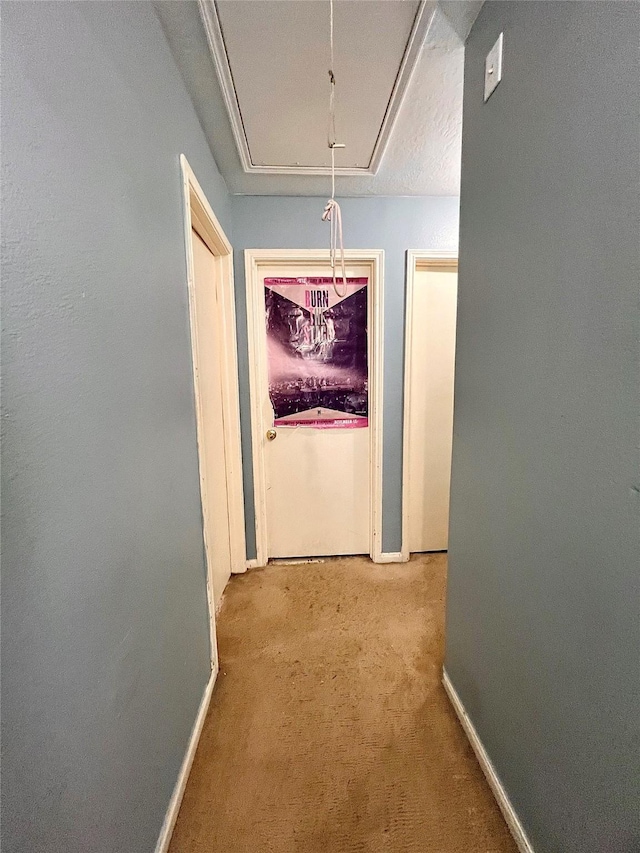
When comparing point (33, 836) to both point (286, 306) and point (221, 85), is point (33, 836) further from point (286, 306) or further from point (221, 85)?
point (286, 306)

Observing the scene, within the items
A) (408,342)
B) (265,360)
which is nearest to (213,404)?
(265,360)

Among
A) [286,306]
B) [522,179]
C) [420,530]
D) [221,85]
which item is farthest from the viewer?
[420,530]

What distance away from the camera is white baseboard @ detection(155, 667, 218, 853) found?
935mm

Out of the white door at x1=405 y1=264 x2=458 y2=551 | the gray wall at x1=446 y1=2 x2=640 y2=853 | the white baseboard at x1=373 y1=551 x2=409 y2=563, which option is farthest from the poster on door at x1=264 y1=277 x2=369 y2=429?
the gray wall at x1=446 y1=2 x2=640 y2=853

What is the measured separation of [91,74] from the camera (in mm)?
688

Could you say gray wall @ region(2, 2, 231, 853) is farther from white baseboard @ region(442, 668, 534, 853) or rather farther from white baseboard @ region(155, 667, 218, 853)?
white baseboard @ region(442, 668, 534, 853)

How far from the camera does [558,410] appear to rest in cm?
76

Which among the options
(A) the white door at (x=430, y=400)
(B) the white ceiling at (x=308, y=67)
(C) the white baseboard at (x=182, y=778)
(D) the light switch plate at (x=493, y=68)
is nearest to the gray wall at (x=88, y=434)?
(C) the white baseboard at (x=182, y=778)

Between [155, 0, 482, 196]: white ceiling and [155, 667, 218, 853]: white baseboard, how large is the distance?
216 centimetres

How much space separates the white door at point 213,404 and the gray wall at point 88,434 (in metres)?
0.56

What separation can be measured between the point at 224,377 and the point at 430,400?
128cm

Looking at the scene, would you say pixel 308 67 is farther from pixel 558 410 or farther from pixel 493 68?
pixel 558 410

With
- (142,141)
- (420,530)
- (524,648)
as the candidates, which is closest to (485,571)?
(524,648)

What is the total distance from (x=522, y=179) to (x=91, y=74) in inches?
37.0
